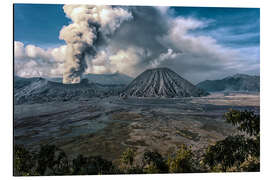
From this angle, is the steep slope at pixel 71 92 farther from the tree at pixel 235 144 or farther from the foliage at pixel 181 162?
the tree at pixel 235 144

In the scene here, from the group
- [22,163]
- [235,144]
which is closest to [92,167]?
[22,163]

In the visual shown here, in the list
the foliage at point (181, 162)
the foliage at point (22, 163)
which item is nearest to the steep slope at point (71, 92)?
the foliage at point (22, 163)

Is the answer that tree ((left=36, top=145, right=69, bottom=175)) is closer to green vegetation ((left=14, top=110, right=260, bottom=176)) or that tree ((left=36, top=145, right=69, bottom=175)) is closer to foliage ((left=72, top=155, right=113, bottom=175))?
green vegetation ((left=14, top=110, right=260, bottom=176))

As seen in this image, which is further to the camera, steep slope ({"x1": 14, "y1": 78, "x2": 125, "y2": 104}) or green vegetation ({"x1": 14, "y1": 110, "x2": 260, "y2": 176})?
steep slope ({"x1": 14, "y1": 78, "x2": 125, "y2": 104})

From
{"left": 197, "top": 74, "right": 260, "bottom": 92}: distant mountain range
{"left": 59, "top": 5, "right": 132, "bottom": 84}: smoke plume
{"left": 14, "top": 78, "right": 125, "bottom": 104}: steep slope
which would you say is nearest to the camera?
{"left": 59, "top": 5, "right": 132, "bottom": 84}: smoke plume


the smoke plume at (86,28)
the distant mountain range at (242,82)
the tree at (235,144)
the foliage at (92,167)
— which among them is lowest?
the foliage at (92,167)

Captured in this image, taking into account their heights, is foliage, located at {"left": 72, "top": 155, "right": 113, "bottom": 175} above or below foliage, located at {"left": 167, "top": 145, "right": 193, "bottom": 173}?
below

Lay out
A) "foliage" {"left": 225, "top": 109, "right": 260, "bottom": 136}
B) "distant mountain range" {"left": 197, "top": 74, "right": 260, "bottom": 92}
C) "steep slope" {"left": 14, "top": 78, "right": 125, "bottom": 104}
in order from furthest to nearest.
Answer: "steep slope" {"left": 14, "top": 78, "right": 125, "bottom": 104}, "distant mountain range" {"left": 197, "top": 74, "right": 260, "bottom": 92}, "foliage" {"left": 225, "top": 109, "right": 260, "bottom": 136}

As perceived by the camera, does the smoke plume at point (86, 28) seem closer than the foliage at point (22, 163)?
No

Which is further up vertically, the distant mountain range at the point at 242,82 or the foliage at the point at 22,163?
the distant mountain range at the point at 242,82

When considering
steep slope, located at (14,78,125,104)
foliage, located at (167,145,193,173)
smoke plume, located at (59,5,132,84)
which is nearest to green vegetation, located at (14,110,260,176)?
foliage, located at (167,145,193,173)
